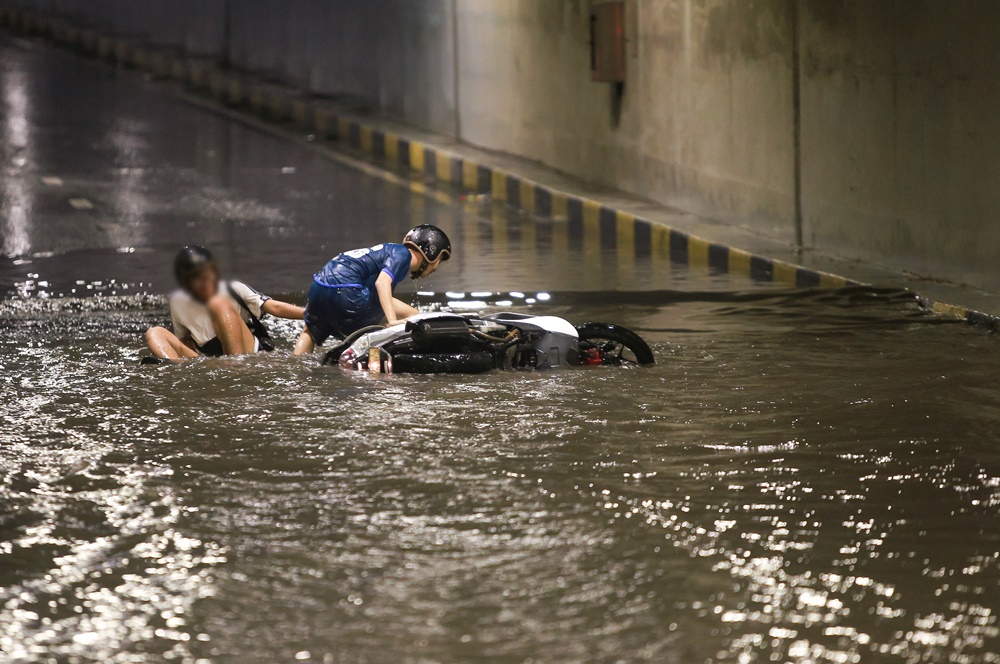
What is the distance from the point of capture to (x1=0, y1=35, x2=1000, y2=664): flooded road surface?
443 cm

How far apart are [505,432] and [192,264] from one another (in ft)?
9.08

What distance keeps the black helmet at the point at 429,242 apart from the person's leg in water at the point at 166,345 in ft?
3.94

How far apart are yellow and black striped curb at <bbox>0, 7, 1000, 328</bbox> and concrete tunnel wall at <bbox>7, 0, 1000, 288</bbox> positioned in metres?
0.57

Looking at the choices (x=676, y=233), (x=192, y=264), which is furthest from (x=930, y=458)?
(x=676, y=233)

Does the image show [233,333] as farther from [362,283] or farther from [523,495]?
A: [523,495]

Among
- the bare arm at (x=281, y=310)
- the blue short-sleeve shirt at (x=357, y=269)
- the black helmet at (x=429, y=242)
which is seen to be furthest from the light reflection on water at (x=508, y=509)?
the black helmet at (x=429, y=242)

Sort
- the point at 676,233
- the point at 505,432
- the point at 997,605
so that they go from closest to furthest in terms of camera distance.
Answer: the point at 997,605
the point at 505,432
the point at 676,233

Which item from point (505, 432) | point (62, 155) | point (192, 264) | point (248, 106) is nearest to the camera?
Result: point (192, 264)

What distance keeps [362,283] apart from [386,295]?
57 cm

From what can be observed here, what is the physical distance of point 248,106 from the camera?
75.5ft

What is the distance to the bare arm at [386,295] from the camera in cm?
798

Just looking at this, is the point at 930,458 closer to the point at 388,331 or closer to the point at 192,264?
the point at 388,331

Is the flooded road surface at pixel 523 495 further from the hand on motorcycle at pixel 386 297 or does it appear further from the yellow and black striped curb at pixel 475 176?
the yellow and black striped curb at pixel 475 176

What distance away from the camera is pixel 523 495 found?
5676 mm
